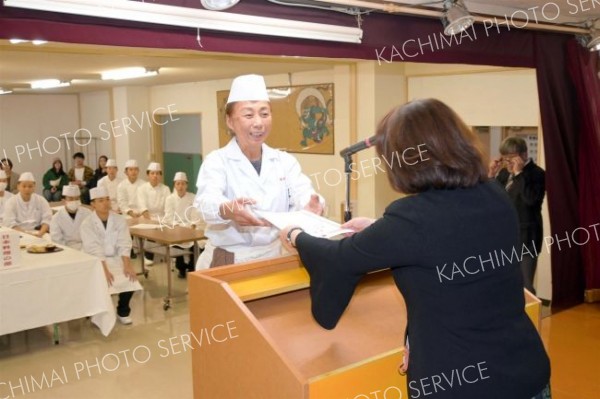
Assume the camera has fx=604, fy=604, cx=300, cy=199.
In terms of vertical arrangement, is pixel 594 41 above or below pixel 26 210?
above

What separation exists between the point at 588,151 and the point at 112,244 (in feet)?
12.0

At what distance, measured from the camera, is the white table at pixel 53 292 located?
3996mm

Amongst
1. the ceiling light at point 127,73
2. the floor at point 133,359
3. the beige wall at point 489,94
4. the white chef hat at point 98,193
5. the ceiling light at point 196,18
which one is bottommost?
the floor at point 133,359

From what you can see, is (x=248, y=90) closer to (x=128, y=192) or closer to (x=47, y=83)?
(x=128, y=192)

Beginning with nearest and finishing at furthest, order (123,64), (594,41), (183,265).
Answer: (594,41) → (123,64) → (183,265)

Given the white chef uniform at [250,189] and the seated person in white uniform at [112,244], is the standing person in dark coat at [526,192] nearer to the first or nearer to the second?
the white chef uniform at [250,189]

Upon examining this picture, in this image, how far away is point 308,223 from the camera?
1788 millimetres


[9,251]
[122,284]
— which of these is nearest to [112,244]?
[122,284]

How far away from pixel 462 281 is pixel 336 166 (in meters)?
4.92

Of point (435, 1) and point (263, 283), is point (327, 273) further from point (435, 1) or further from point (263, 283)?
point (435, 1)

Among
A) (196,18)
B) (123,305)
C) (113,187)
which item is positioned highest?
(196,18)

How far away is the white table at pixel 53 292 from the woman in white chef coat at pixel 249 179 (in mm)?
2320

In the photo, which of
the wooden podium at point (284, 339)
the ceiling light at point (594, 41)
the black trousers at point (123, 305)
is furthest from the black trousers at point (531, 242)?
the black trousers at point (123, 305)

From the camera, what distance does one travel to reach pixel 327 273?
148 centimetres
